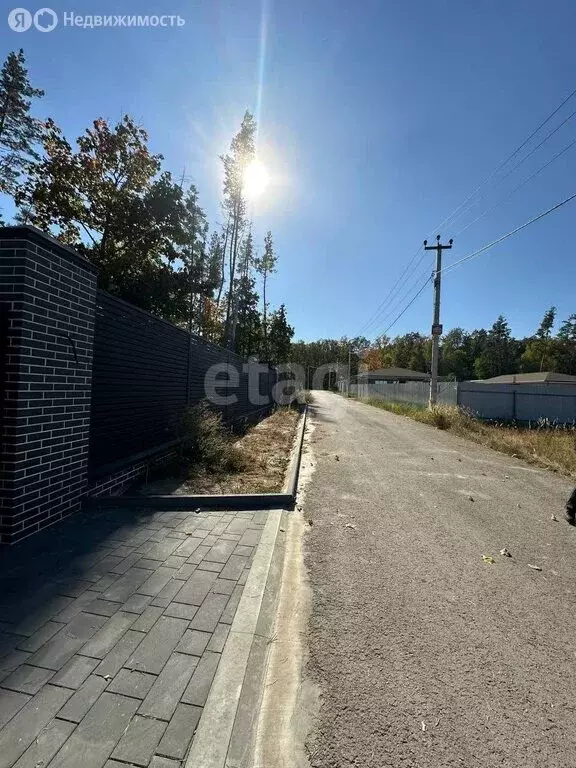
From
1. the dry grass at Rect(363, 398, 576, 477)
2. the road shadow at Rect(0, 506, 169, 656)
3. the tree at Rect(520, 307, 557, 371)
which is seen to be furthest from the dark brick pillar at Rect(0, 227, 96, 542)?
the tree at Rect(520, 307, 557, 371)

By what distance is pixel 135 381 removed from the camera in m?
5.57

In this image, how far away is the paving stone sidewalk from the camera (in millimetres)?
1616

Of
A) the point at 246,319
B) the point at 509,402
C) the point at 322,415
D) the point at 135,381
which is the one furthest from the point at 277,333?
the point at 135,381

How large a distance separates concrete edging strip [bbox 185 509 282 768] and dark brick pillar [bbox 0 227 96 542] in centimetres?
213

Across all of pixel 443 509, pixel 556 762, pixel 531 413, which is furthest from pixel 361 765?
pixel 531 413

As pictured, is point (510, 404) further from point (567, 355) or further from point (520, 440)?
point (567, 355)

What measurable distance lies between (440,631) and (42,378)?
384 centimetres

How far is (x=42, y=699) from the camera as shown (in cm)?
178

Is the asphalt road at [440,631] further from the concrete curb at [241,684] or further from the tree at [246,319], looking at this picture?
the tree at [246,319]

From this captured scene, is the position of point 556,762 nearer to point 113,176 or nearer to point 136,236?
point 136,236

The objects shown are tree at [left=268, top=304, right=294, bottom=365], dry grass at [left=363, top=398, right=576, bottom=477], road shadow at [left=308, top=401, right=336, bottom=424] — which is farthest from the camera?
tree at [left=268, top=304, right=294, bottom=365]

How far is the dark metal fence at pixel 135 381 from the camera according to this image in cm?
468

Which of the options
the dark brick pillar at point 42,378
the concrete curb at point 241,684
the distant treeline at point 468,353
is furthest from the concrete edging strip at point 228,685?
the distant treeline at point 468,353

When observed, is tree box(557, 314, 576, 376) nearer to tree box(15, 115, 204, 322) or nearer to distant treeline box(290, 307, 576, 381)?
distant treeline box(290, 307, 576, 381)
